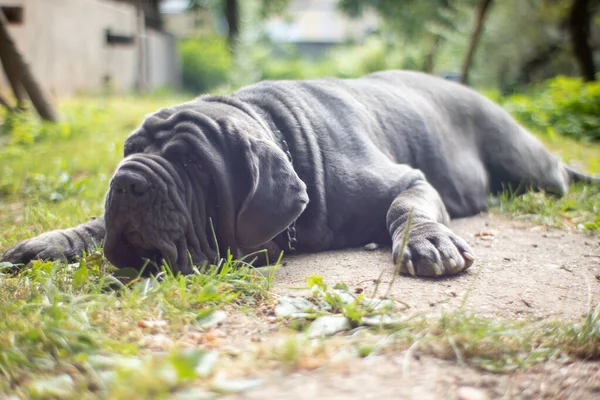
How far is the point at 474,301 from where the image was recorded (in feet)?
8.11

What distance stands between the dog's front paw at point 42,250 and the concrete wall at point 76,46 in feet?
20.6

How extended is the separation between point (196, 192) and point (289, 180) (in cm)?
43

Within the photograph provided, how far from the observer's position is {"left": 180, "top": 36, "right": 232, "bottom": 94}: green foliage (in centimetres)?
2280

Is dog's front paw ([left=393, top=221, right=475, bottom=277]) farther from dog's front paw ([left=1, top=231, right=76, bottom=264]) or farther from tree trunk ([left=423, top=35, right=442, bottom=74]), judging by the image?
tree trunk ([left=423, top=35, right=442, bottom=74])

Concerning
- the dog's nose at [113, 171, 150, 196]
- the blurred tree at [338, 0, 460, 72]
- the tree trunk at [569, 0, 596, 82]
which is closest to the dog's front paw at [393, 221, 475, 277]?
the dog's nose at [113, 171, 150, 196]

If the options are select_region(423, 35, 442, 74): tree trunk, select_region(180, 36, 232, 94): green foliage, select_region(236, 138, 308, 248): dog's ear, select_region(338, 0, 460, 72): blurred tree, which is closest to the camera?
select_region(236, 138, 308, 248): dog's ear

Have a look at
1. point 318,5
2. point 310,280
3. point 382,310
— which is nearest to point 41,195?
point 310,280

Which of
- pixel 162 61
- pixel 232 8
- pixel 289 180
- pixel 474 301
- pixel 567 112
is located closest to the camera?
pixel 474 301

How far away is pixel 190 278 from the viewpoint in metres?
2.64

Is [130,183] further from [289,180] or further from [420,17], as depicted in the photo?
[420,17]

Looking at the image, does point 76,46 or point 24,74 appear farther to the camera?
point 76,46

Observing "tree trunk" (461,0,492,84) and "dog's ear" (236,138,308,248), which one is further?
"tree trunk" (461,0,492,84)

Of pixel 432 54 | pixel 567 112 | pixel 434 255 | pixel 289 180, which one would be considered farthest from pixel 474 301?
pixel 432 54

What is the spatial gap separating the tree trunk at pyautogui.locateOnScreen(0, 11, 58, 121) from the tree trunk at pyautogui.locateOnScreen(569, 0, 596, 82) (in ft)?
35.1
